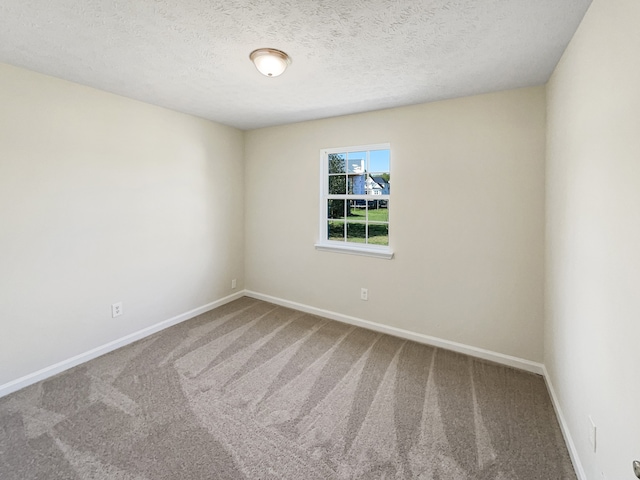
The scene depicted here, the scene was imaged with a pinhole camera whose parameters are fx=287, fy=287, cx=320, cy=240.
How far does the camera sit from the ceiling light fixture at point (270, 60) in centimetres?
182

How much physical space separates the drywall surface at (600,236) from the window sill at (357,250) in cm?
145

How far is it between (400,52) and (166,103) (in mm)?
2339

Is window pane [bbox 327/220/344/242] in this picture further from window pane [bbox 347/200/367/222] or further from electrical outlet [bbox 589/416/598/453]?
electrical outlet [bbox 589/416/598/453]

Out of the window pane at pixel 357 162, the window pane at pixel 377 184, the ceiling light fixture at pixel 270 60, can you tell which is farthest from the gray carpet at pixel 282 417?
the ceiling light fixture at pixel 270 60

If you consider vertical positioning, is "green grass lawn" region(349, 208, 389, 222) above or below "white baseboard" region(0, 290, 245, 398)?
above

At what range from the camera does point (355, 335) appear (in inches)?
122

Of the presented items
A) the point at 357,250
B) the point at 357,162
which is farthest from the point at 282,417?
the point at 357,162

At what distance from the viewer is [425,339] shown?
2.92 meters

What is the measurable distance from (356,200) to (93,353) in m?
3.02

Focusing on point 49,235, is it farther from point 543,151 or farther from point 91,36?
point 543,151

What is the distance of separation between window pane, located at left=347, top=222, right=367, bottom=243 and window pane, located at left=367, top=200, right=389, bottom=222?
0.14 m

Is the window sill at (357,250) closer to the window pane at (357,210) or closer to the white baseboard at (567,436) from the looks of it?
the window pane at (357,210)

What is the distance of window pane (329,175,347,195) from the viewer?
3.50 meters

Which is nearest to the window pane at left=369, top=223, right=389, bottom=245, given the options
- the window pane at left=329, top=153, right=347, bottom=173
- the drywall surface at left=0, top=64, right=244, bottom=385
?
the window pane at left=329, top=153, right=347, bottom=173
